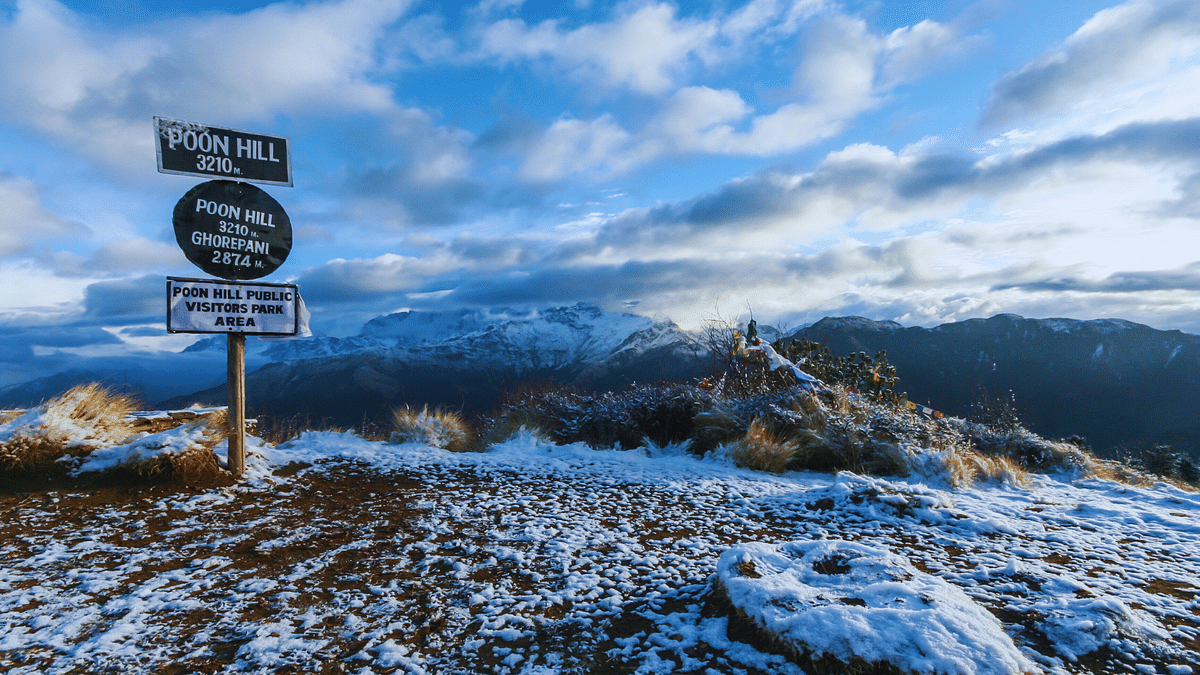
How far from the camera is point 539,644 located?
2475 mm

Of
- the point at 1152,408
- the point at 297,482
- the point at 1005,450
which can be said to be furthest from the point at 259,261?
the point at 1152,408

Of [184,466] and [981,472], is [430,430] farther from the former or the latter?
[981,472]

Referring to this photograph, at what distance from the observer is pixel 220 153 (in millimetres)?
5156

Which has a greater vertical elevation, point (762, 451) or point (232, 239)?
point (232, 239)

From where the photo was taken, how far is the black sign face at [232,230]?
5.05 meters

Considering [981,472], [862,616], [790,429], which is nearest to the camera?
[862,616]

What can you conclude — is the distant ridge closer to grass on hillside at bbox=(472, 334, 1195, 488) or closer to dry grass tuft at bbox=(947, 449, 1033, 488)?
grass on hillside at bbox=(472, 334, 1195, 488)

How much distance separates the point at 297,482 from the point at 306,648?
10.4 ft

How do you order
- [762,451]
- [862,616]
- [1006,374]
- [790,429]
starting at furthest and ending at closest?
[1006,374] < [790,429] < [762,451] < [862,616]

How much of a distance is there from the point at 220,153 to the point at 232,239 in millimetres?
811

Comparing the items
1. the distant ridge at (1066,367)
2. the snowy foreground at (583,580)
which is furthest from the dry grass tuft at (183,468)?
the distant ridge at (1066,367)

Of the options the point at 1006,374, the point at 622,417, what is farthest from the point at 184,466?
the point at 1006,374

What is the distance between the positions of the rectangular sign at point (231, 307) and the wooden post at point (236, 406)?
0.54 feet

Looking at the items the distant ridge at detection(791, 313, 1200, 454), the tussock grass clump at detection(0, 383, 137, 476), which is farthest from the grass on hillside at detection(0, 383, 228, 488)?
the distant ridge at detection(791, 313, 1200, 454)
